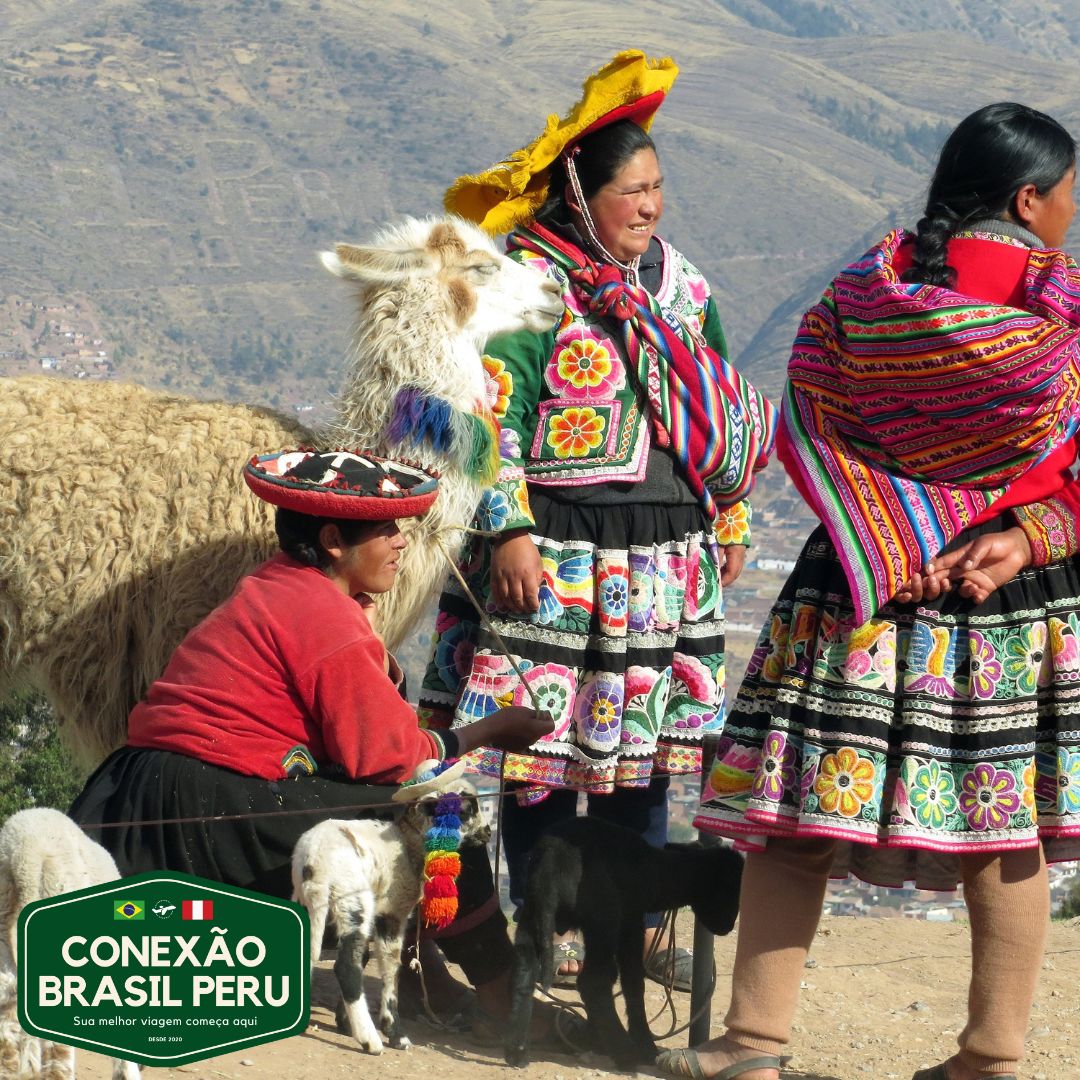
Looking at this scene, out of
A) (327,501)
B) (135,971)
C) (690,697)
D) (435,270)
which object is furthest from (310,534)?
(435,270)

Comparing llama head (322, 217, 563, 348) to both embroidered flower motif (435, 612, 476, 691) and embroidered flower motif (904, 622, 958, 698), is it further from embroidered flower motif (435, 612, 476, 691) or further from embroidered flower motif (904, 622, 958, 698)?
embroidered flower motif (904, 622, 958, 698)

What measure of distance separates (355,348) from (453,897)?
1.49 meters

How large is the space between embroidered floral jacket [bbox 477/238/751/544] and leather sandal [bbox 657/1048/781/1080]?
1104 millimetres

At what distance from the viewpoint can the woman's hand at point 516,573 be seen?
3338 millimetres

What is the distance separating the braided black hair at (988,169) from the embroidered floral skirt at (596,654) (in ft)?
3.03

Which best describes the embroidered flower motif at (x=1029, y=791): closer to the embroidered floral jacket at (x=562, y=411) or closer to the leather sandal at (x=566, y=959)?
the embroidered floral jacket at (x=562, y=411)

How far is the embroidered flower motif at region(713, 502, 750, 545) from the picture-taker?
379 cm

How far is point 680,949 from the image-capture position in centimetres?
380

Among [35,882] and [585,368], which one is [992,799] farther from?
[35,882]

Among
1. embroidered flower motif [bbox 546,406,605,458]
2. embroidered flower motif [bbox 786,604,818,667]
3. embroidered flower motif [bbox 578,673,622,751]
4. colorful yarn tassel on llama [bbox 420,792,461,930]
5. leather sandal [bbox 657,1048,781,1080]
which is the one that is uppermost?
embroidered flower motif [bbox 546,406,605,458]

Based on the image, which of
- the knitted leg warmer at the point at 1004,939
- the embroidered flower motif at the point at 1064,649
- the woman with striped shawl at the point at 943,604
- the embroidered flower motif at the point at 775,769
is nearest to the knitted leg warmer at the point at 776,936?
the woman with striped shawl at the point at 943,604

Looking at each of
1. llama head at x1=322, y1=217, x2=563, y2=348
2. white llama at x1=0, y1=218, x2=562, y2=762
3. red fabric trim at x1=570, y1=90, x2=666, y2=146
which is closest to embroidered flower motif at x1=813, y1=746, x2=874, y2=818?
white llama at x1=0, y1=218, x2=562, y2=762

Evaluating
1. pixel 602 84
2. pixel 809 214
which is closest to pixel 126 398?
→ pixel 602 84

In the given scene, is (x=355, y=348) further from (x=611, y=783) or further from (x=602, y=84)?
(x=611, y=783)
